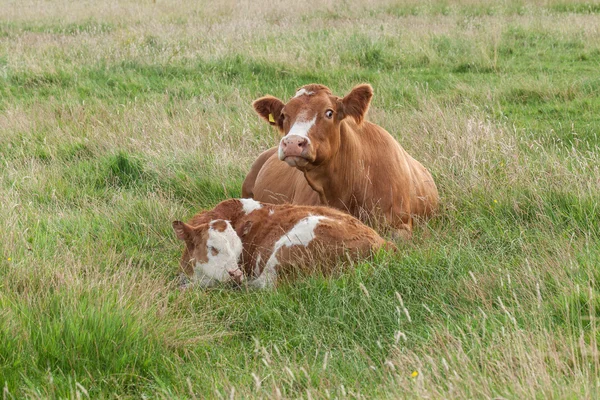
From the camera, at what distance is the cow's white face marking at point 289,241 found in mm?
5418

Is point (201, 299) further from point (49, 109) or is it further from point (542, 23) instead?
point (542, 23)

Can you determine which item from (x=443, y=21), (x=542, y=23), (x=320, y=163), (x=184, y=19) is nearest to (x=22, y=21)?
(x=184, y=19)

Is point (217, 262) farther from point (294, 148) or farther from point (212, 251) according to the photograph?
point (294, 148)

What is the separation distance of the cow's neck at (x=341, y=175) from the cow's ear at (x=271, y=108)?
0.58 meters

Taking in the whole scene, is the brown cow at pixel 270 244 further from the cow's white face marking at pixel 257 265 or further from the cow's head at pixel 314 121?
the cow's head at pixel 314 121

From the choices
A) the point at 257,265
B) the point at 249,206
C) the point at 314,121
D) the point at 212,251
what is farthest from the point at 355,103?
the point at 212,251

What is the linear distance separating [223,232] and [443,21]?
496 inches

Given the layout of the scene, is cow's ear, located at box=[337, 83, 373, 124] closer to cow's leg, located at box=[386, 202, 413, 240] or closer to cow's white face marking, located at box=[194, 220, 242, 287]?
cow's leg, located at box=[386, 202, 413, 240]

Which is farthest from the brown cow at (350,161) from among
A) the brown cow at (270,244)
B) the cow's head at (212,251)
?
the cow's head at (212,251)

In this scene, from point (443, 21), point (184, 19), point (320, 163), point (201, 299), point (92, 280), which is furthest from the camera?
point (184, 19)

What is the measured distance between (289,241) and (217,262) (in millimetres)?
530

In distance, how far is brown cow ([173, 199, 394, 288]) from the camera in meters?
5.36

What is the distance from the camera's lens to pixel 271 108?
6.89m

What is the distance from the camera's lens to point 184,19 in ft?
66.3
